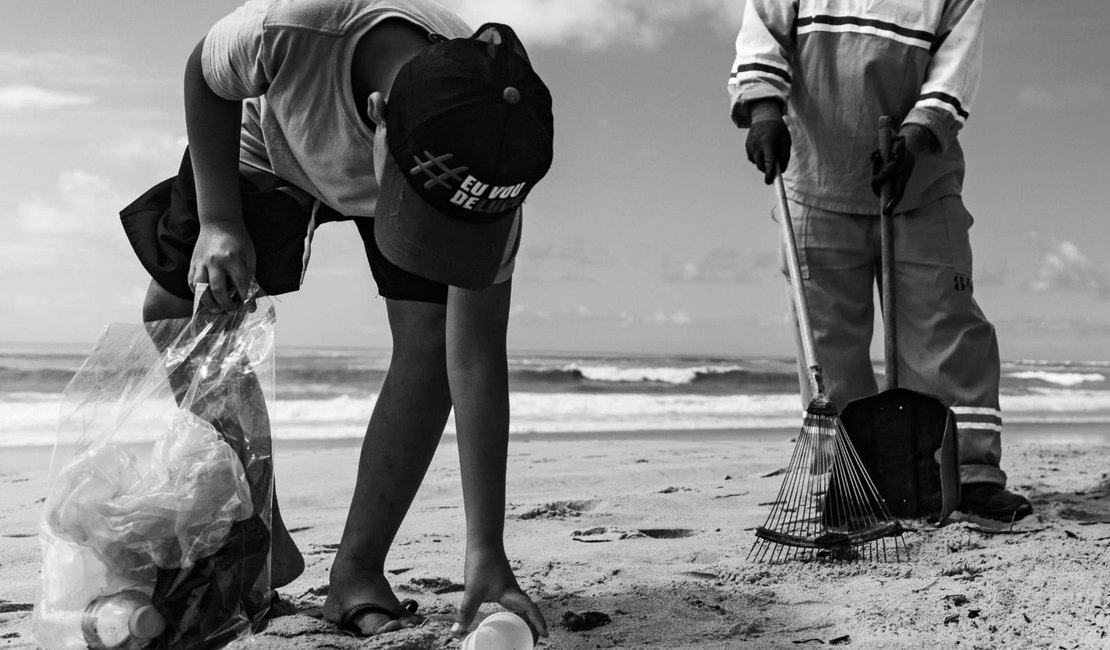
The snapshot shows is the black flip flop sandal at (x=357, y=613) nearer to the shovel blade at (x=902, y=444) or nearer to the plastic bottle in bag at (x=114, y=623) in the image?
the plastic bottle in bag at (x=114, y=623)

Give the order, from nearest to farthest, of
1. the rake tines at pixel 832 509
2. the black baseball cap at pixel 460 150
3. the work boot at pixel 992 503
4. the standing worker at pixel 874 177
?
the black baseball cap at pixel 460 150, the rake tines at pixel 832 509, the work boot at pixel 992 503, the standing worker at pixel 874 177

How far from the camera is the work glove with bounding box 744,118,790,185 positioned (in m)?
2.81

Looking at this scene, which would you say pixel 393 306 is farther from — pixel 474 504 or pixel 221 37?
pixel 221 37

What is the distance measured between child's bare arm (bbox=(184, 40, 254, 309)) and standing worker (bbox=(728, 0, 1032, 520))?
5.38 ft

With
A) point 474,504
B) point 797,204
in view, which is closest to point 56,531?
point 474,504

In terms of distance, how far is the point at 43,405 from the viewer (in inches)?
335

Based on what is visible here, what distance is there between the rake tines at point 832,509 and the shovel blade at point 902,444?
0.09m

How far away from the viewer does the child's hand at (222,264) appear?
173 cm

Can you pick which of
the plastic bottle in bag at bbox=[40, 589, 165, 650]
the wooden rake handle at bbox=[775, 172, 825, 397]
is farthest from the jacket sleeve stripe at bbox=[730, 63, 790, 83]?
the plastic bottle in bag at bbox=[40, 589, 165, 650]

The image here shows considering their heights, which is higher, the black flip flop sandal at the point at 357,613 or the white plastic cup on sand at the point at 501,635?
the white plastic cup on sand at the point at 501,635

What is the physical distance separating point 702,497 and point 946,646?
1.92 metres

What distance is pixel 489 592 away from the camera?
167 centimetres

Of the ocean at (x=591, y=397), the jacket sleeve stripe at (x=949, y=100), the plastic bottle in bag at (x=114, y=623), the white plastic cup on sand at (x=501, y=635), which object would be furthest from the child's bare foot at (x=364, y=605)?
the ocean at (x=591, y=397)

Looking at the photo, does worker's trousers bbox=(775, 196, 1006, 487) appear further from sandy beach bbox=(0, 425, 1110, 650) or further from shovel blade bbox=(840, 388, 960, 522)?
sandy beach bbox=(0, 425, 1110, 650)
